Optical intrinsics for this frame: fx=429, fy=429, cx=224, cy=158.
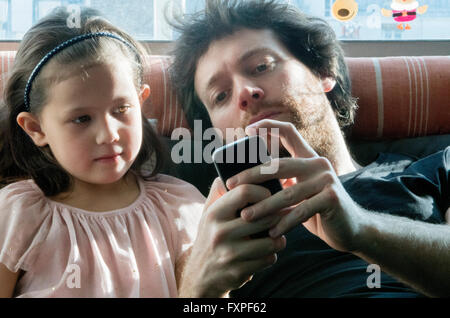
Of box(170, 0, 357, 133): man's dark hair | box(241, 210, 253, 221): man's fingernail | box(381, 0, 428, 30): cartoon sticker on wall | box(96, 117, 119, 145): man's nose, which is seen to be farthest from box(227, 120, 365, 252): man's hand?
box(381, 0, 428, 30): cartoon sticker on wall

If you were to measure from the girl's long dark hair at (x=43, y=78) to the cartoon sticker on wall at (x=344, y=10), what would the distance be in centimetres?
84

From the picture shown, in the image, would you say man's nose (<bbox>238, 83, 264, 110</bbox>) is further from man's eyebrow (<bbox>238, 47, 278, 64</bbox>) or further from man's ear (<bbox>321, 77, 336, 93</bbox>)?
man's ear (<bbox>321, 77, 336, 93</bbox>)

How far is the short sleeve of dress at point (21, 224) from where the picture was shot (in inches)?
28.2

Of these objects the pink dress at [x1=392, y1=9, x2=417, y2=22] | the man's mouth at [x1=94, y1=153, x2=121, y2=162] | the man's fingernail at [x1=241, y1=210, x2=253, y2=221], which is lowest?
the man's fingernail at [x1=241, y1=210, x2=253, y2=221]

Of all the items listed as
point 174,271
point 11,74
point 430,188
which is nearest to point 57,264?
point 174,271

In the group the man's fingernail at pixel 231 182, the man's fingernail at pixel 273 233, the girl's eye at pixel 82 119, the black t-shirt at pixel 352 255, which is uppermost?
the girl's eye at pixel 82 119

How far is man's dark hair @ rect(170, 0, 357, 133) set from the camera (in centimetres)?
115

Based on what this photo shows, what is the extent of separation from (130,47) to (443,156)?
2.52 ft

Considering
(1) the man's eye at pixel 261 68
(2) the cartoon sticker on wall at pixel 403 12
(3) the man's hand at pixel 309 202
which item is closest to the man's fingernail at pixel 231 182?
(3) the man's hand at pixel 309 202

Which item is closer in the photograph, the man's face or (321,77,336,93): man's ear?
the man's face

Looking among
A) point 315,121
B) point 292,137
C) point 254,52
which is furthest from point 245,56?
point 292,137

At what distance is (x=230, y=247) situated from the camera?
653 mm

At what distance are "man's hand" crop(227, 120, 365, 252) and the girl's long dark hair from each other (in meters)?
0.33

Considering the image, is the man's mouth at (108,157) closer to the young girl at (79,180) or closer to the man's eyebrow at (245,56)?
the young girl at (79,180)
